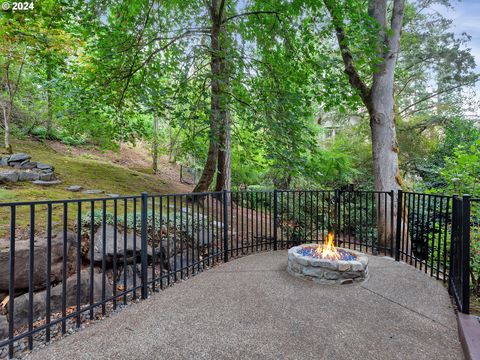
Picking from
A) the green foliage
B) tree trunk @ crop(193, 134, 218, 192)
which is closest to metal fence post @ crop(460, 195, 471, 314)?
the green foliage

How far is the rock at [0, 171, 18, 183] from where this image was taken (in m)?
5.20

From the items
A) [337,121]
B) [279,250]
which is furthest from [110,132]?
[337,121]

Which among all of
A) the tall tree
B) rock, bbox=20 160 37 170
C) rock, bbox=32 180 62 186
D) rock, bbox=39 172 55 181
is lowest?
rock, bbox=32 180 62 186

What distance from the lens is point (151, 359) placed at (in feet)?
6.69

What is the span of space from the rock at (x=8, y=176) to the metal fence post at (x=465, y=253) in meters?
7.45

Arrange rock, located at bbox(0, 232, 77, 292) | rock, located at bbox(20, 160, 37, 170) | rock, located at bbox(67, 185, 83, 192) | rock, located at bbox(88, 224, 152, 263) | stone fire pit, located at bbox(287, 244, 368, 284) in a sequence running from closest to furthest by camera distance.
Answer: rock, located at bbox(0, 232, 77, 292) → rock, located at bbox(88, 224, 152, 263) → stone fire pit, located at bbox(287, 244, 368, 284) → rock, located at bbox(67, 185, 83, 192) → rock, located at bbox(20, 160, 37, 170)

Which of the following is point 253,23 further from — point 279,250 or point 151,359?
point 151,359

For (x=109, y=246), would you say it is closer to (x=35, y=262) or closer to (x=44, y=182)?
(x=35, y=262)

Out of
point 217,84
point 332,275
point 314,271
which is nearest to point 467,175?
point 332,275

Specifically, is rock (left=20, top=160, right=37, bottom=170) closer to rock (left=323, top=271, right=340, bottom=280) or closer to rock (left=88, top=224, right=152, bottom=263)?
rock (left=88, top=224, right=152, bottom=263)

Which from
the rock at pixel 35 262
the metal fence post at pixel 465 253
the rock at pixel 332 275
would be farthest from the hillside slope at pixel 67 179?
the metal fence post at pixel 465 253

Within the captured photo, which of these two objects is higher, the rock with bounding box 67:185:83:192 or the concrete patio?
the rock with bounding box 67:185:83:192

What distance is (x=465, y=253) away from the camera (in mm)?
2613
